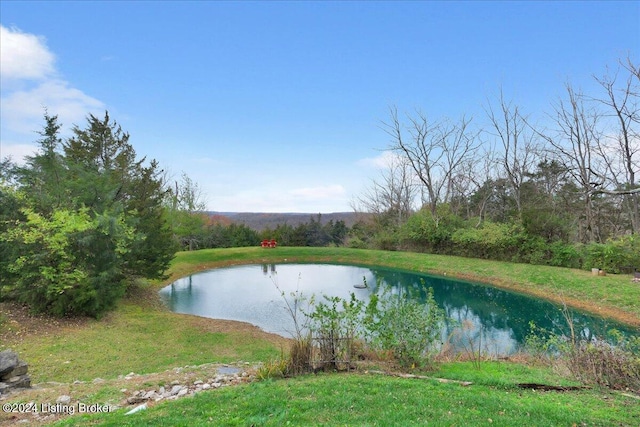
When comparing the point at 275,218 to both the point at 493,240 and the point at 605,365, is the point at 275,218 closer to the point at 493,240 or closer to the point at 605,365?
the point at 493,240

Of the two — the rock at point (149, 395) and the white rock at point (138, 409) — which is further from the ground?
the white rock at point (138, 409)

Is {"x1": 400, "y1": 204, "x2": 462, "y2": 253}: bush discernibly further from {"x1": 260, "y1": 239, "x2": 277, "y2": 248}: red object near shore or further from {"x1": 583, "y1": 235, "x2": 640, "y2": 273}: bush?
{"x1": 260, "y1": 239, "x2": 277, "y2": 248}: red object near shore

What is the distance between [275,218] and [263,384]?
1575 inches

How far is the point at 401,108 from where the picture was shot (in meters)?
25.0

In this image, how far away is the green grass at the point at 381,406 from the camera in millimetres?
2977

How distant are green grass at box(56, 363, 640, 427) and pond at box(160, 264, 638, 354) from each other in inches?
73.8

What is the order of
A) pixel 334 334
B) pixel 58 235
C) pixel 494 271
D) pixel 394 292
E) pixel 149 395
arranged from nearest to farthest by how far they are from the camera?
pixel 149 395 < pixel 334 334 < pixel 58 235 < pixel 394 292 < pixel 494 271

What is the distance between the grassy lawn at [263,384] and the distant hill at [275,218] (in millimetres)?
25112

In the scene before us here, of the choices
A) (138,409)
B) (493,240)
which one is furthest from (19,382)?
(493,240)

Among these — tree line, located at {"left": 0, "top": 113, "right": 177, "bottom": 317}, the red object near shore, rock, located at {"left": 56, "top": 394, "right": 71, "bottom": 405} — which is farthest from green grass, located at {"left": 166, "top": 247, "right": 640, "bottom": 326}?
tree line, located at {"left": 0, "top": 113, "right": 177, "bottom": 317}

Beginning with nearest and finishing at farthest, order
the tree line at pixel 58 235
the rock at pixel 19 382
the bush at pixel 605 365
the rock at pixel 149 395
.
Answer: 1. the rock at pixel 149 395
2. the bush at pixel 605 365
3. the rock at pixel 19 382
4. the tree line at pixel 58 235

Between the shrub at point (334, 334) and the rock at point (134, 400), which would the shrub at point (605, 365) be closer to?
the shrub at point (334, 334)

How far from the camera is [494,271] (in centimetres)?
1683

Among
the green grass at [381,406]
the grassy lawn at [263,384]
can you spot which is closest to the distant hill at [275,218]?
the grassy lawn at [263,384]
